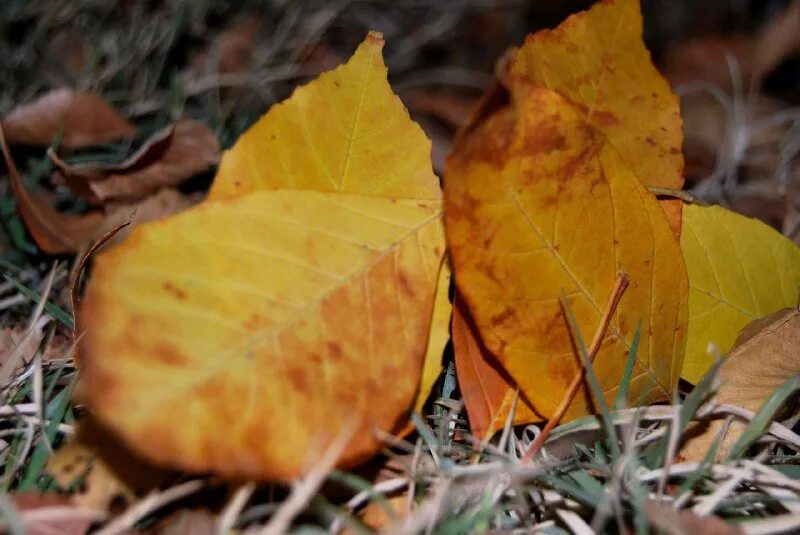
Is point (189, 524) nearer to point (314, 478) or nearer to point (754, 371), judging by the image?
point (314, 478)

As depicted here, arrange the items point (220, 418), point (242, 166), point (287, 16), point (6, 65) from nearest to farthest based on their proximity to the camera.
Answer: point (220, 418)
point (242, 166)
point (6, 65)
point (287, 16)

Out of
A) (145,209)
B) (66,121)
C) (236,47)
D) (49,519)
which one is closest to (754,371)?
(49,519)

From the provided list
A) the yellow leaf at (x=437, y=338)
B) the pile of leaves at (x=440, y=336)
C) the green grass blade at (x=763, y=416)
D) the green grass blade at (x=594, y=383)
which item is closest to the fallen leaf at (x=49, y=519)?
the pile of leaves at (x=440, y=336)

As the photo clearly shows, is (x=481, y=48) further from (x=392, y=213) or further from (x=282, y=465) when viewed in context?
(x=282, y=465)

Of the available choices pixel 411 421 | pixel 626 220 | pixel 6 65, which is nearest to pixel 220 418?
pixel 411 421

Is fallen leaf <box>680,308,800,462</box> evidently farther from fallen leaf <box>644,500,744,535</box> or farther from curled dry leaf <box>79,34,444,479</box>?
curled dry leaf <box>79,34,444,479</box>

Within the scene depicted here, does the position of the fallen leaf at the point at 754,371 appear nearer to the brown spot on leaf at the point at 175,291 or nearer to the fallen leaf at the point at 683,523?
the fallen leaf at the point at 683,523

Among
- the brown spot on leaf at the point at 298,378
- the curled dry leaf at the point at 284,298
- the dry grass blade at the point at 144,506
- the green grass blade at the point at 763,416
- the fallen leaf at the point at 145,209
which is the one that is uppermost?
the curled dry leaf at the point at 284,298

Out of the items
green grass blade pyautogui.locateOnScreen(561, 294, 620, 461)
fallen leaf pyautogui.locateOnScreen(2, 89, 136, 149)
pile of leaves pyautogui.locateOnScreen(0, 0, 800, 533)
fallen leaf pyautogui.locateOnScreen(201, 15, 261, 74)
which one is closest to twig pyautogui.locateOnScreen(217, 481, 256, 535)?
pile of leaves pyautogui.locateOnScreen(0, 0, 800, 533)
